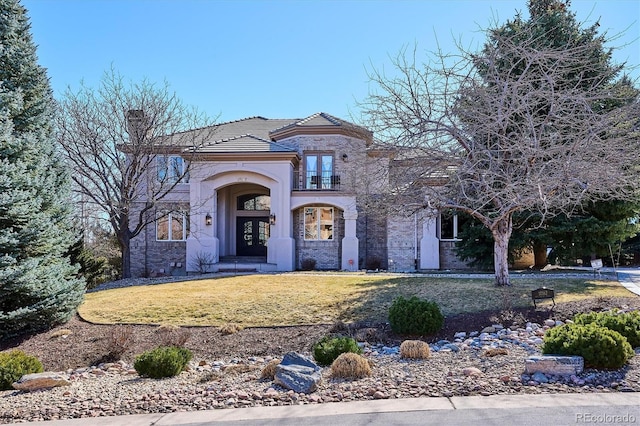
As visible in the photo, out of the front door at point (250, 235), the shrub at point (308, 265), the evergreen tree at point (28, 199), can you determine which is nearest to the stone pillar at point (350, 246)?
the shrub at point (308, 265)

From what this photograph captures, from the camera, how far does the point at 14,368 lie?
746 centimetres

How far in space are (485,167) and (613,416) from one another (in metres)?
7.95

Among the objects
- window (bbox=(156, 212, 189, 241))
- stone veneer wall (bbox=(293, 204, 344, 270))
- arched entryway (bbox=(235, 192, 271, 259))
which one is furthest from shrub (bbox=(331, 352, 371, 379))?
arched entryway (bbox=(235, 192, 271, 259))

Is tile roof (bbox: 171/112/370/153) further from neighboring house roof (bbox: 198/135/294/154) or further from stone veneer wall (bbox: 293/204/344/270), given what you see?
stone veneer wall (bbox: 293/204/344/270)

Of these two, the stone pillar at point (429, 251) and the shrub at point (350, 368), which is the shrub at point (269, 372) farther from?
the stone pillar at point (429, 251)

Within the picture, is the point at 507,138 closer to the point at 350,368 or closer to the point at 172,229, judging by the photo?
the point at 350,368

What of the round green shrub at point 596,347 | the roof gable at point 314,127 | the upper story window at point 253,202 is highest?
the roof gable at point 314,127

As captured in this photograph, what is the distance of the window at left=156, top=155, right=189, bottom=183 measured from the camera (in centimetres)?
2094

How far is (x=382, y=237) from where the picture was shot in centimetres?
2330

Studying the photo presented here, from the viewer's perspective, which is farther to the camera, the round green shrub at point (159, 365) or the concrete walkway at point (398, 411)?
the round green shrub at point (159, 365)

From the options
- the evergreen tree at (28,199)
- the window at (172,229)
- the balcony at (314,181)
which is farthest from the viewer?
the window at (172,229)

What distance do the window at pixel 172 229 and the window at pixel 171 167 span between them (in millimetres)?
2372

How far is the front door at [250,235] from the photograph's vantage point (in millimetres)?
24688

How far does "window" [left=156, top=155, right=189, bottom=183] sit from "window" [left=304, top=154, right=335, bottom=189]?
20.2 feet
